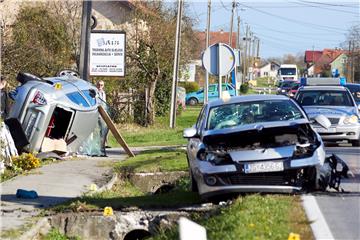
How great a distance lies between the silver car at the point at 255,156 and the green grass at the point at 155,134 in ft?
41.5

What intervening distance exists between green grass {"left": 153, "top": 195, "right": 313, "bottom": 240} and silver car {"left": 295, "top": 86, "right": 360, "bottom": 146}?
892cm

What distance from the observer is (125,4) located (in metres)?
39.5

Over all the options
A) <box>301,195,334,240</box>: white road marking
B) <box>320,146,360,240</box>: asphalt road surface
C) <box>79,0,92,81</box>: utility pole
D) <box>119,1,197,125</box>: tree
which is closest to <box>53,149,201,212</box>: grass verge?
<box>301,195,334,240</box>: white road marking

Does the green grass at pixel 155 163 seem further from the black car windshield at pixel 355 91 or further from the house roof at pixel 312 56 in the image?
the house roof at pixel 312 56

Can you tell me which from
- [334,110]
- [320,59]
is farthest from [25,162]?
[320,59]

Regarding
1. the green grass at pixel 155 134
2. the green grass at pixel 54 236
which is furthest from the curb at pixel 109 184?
the green grass at pixel 155 134

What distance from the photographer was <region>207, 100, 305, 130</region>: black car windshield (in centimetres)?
1110

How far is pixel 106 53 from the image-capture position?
19.7 metres

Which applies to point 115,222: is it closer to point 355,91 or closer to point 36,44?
point 36,44

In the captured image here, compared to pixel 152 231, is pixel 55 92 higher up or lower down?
higher up

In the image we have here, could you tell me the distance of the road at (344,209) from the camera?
8.20m

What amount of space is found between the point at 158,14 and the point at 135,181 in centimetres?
2196

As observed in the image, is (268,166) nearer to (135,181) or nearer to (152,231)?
(152,231)

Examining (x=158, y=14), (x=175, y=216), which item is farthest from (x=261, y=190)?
(x=158, y=14)
